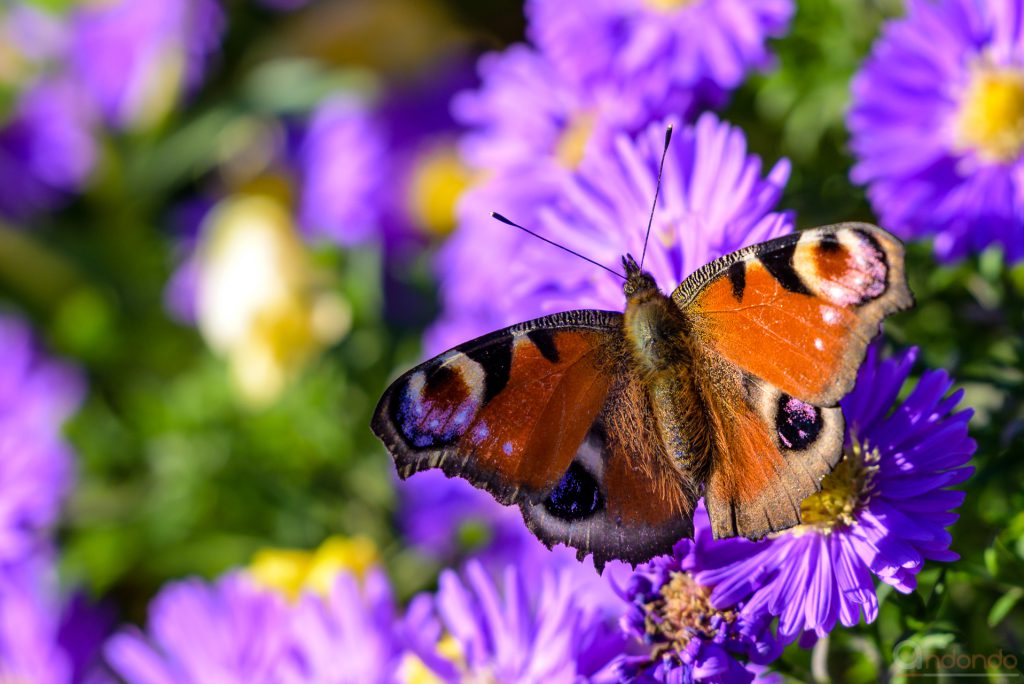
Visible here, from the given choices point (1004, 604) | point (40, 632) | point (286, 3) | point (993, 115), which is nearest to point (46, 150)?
point (286, 3)

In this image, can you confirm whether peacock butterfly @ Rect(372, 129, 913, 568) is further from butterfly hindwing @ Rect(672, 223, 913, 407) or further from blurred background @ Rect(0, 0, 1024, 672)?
blurred background @ Rect(0, 0, 1024, 672)

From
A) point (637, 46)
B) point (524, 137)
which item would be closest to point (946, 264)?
point (637, 46)

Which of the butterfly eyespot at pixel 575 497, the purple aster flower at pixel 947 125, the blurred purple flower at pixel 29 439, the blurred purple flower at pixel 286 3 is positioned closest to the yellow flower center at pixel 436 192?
the blurred purple flower at pixel 286 3

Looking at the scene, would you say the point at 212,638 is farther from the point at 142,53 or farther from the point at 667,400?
the point at 142,53

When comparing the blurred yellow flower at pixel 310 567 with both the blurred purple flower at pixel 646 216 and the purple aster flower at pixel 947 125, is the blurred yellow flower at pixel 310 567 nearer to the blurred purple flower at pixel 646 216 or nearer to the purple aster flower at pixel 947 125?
the blurred purple flower at pixel 646 216

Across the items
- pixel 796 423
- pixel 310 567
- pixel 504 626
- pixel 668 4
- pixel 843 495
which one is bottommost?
pixel 310 567

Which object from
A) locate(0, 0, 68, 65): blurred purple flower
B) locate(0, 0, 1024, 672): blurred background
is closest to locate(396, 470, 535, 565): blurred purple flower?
locate(0, 0, 1024, 672): blurred background
